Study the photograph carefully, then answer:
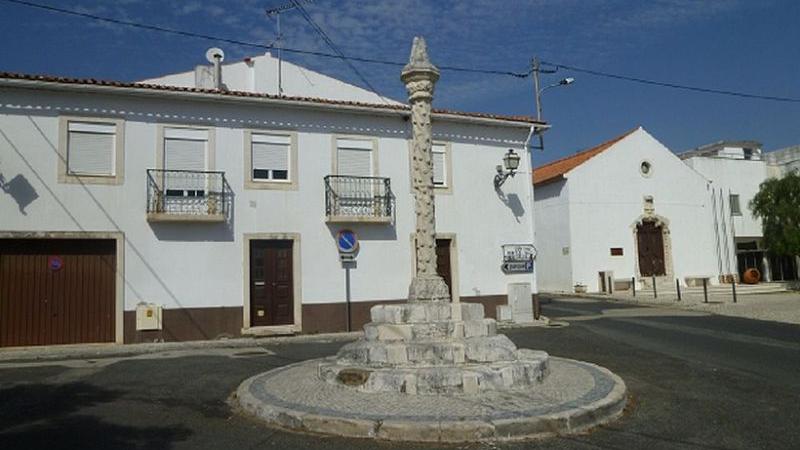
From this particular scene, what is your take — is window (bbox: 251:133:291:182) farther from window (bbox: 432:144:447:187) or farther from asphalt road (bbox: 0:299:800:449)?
asphalt road (bbox: 0:299:800:449)

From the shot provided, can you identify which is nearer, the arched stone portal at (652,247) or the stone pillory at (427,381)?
the stone pillory at (427,381)

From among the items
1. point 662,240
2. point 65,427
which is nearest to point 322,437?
point 65,427

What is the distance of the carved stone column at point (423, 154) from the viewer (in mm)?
8523

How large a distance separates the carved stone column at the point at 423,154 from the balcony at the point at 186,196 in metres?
6.60

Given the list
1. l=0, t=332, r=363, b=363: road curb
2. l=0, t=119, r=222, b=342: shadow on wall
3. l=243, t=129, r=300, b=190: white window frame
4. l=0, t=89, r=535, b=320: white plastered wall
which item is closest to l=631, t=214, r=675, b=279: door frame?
l=0, t=89, r=535, b=320: white plastered wall

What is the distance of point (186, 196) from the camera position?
44.9ft

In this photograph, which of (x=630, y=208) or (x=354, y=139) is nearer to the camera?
(x=354, y=139)

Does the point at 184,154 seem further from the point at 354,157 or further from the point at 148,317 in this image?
the point at 354,157

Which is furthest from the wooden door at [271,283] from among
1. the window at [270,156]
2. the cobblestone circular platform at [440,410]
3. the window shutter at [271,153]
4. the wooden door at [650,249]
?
the wooden door at [650,249]

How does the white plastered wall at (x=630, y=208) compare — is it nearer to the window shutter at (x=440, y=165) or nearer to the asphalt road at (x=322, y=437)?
the window shutter at (x=440, y=165)

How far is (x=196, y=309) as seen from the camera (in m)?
13.6

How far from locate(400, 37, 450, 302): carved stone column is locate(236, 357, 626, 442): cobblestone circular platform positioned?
2.15 metres

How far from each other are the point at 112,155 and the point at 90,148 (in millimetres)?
449

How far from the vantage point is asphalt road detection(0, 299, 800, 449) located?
527 cm
